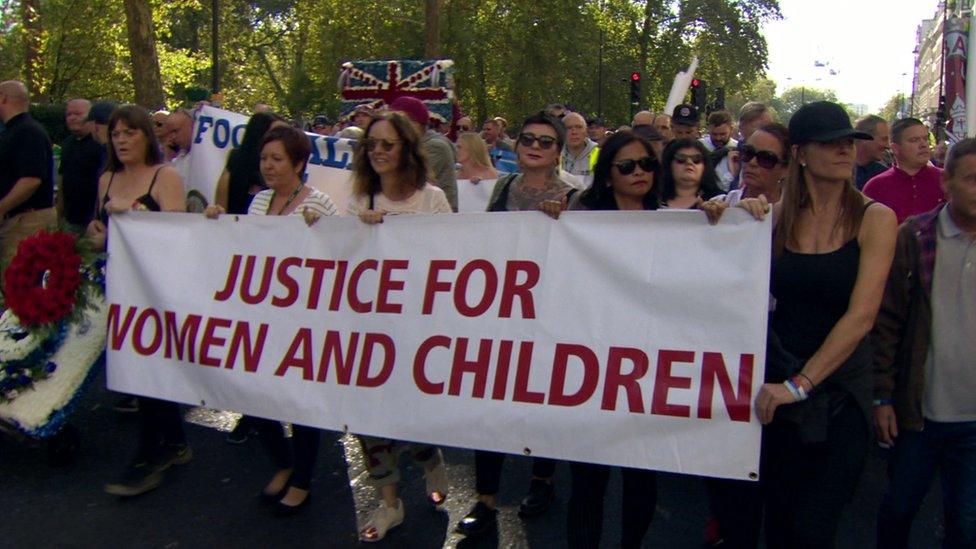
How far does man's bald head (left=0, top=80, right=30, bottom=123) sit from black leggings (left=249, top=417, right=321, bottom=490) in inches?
122

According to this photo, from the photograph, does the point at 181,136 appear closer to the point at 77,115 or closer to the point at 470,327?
the point at 77,115

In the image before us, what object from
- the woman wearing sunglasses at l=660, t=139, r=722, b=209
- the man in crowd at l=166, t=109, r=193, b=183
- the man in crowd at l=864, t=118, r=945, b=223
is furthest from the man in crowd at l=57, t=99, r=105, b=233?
the man in crowd at l=864, t=118, r=945, b=223

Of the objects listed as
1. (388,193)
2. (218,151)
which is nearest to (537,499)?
(388,193)

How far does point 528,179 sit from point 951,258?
183cm

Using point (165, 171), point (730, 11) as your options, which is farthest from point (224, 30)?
point (165, 171)

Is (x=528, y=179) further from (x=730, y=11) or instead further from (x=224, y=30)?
(x=730, y=11)

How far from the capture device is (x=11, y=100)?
6.30m

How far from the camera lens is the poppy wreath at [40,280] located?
4.76 metres

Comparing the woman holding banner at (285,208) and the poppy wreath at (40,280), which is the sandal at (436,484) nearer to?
the woman holding banner at (285,208)

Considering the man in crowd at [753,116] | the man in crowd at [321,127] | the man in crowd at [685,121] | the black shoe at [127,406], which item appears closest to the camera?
the black shoe at [127,406]

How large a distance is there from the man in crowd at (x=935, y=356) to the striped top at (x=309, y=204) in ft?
7.70

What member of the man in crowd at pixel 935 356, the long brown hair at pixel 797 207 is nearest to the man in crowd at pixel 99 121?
the long brown hair at pixel 797 207

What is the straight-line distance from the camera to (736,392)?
3203 mm

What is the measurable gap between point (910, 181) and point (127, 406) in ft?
15.6
